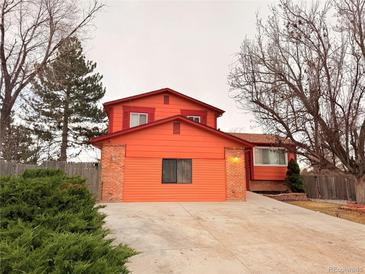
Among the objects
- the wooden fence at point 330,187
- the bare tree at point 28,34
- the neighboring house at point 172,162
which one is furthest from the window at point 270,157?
the bare tree at point 28,34

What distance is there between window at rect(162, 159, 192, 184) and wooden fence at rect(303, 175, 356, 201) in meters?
10.1

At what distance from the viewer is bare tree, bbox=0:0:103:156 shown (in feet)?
45.8

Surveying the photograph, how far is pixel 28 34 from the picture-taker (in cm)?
1469

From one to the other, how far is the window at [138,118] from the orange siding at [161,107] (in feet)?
1.89

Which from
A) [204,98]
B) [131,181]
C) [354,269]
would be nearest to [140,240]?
[354,269]

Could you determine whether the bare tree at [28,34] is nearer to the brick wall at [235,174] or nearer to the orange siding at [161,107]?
the orange siding at [161,107]

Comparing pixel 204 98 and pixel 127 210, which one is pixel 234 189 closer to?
pixel 127 210

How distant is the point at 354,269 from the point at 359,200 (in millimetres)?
9793

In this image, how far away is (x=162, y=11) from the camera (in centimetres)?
1380

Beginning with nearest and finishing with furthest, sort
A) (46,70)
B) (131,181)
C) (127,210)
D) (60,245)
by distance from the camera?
(60,245) → (127,210) → (131,181) → (46,70)

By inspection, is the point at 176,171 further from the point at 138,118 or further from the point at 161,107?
the point at 161,107

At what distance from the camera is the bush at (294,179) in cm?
1715

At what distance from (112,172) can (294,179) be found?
38.8 feet

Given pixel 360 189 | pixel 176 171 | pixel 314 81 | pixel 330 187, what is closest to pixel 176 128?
pixel 176 171
